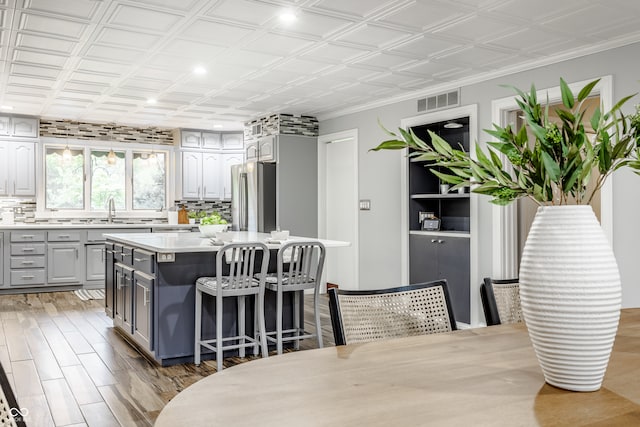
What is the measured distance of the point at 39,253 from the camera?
7281 mm

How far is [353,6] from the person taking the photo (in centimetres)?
342

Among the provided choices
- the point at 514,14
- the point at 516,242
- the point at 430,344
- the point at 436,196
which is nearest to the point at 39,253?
the point at 436,196

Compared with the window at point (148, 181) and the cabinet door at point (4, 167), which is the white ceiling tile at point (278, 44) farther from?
the cabinet door at point (4, 167)

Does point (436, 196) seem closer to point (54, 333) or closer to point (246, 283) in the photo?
point (246, 283)

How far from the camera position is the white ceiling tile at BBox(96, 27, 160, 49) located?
393 centimetres

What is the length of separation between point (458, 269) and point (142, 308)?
117 inches

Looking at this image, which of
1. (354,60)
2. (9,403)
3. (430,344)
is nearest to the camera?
(9,403)

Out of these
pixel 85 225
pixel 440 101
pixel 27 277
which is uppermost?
pixel 440 101

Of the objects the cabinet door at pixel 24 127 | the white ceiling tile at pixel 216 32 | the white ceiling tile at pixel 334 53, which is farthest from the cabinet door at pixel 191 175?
the white ceiling tile at pixel 216 32

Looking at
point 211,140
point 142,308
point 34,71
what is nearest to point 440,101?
point 142,308

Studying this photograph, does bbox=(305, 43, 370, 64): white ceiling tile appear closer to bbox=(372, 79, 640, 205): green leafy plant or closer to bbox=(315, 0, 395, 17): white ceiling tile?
bbox=(315, 0, 395, 17): white ceiling tile

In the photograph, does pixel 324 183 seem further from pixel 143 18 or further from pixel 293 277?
pixel 143 18

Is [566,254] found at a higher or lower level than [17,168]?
lower

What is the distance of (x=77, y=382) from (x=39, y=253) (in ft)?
14.3
